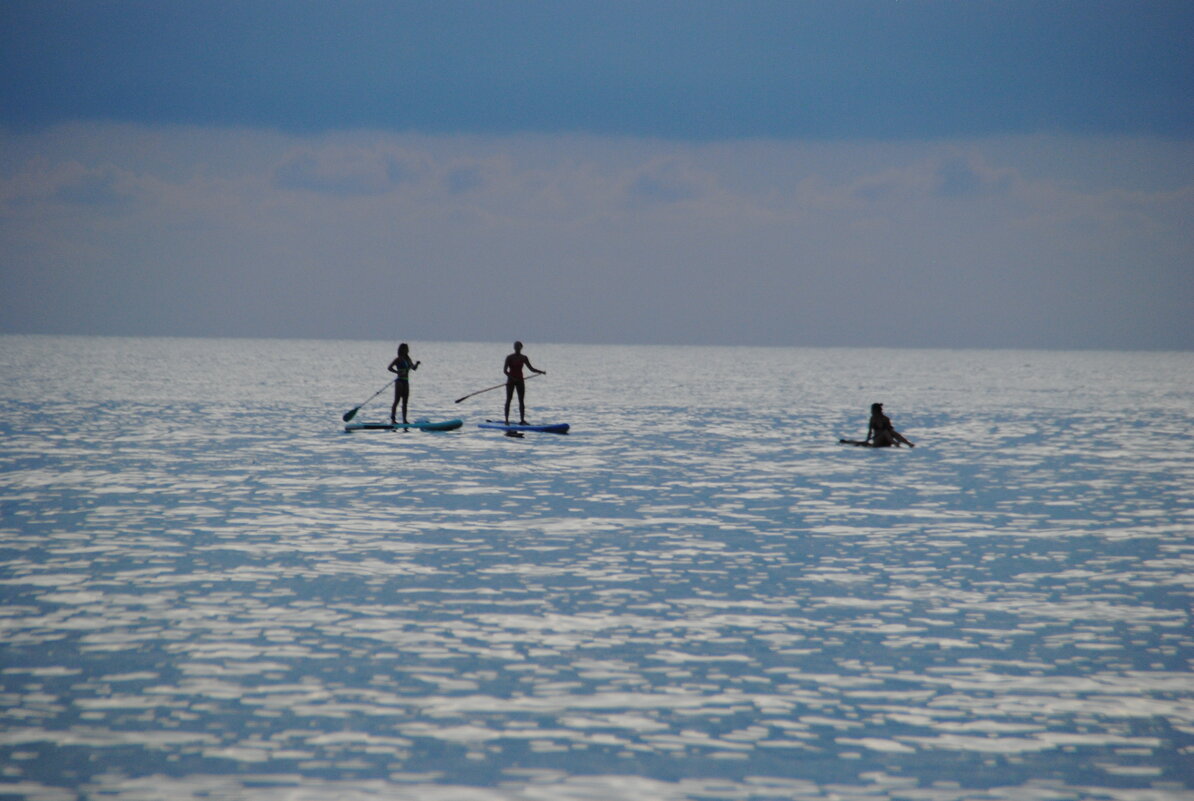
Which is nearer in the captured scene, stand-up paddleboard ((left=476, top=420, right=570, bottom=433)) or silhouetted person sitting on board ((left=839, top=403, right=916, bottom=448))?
silhouetted person sitting on board ((left=839, top=403, right=916, bottom=448))

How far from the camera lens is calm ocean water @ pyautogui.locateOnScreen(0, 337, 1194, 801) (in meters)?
8.41

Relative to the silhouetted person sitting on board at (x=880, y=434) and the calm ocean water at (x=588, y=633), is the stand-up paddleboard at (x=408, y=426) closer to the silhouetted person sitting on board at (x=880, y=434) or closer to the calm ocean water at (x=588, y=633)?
the calm ocean water at (x=588, y=633)

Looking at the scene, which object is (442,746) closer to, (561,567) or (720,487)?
(561,567)

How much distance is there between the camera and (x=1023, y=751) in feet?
29.1

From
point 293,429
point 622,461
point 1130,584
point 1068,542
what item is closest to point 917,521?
point 1068,542

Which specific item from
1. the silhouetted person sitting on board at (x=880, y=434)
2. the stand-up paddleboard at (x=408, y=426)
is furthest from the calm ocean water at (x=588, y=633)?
the stand-up paddleboard at (x=408, y=426)

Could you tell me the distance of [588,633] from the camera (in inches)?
476

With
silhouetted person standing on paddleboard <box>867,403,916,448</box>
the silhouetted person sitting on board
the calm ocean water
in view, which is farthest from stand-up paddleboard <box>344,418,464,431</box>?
silhouetted person standing on paddleboard <box>867,403,916,448</box>

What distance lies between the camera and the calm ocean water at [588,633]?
841 cm

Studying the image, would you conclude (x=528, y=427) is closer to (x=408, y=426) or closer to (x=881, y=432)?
(x=408, y=426)

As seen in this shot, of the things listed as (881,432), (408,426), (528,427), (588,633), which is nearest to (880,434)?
(881,432)

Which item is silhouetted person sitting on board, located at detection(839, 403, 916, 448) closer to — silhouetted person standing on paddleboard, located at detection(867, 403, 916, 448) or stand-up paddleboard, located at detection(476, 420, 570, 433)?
silhouetted person standing on paddleboard, located at detection(867, 403, 916, 448)

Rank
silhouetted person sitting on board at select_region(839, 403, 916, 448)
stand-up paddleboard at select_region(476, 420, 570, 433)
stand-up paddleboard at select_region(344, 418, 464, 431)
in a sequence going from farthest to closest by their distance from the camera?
stand-up paddleboard at select_region(344, 418, 464, 431)
stand-up paddleboard at select_region(476, 420, 570, 433)
silhouetted person sitting on board at select_region(839, 403, 916, 448)

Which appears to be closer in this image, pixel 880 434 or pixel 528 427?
pixel 880 434
